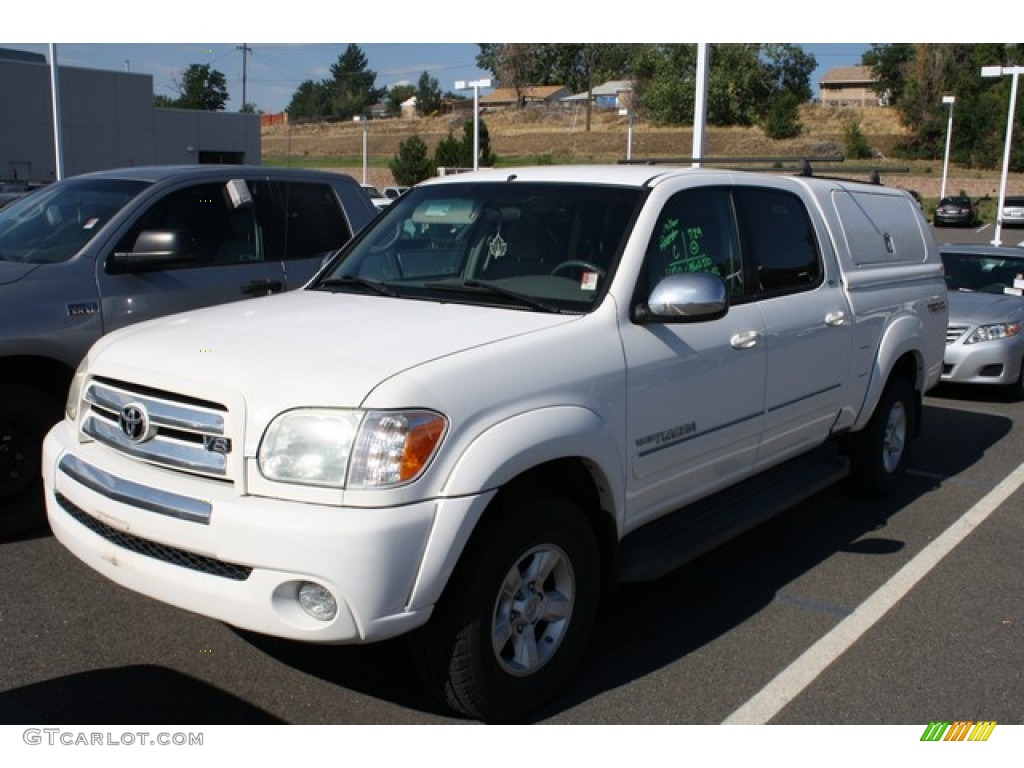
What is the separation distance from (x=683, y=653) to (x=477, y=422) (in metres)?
1.59

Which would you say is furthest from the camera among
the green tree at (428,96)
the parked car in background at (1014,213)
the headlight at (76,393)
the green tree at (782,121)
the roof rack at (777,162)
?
the green tree at (428,96)

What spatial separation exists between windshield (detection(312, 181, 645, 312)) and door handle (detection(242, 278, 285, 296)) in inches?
54.2

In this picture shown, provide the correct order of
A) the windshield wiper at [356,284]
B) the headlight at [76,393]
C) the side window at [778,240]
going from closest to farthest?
1. the headlight at [76,393]
2. the windshield wiper at [356,284]
3. the side window at [778,240]

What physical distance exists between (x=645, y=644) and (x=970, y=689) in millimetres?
1280

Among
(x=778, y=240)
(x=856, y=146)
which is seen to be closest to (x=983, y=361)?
(x=778, y=240)

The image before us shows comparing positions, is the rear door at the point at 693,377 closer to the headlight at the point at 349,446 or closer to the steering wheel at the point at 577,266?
the steering wheel at the point at 577,266

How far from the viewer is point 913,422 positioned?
21.8ft

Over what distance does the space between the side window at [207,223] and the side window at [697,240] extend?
3042 millimetres

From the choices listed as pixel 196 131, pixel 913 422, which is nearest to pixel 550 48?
pixel 196 131

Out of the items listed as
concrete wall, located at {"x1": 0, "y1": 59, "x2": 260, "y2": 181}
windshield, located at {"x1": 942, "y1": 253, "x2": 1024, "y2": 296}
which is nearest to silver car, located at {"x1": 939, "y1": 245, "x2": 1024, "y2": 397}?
windshield, located at {"x1": 942, "y1": 253, "x2": 1024, "y2": 296}

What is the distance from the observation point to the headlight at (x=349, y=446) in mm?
3070

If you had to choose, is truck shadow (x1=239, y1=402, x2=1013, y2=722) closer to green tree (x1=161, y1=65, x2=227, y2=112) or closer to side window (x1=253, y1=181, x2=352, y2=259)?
side window (x1=253, y1=181, x2=352, y2=259)

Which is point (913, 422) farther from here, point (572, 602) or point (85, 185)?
point (85, 185)

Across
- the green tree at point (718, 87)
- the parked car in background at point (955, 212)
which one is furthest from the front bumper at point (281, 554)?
the green tree at point (718, 87)
